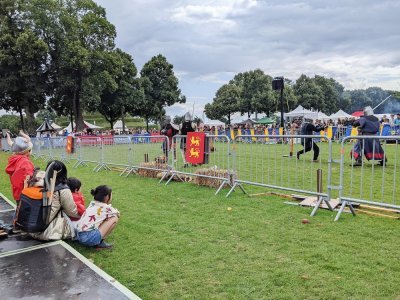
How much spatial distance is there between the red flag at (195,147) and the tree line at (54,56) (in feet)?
92.8

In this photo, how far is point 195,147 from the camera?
891 cm

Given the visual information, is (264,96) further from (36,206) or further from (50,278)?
(50,278)

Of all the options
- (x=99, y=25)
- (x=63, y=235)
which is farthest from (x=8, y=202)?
(x=99, y=25)

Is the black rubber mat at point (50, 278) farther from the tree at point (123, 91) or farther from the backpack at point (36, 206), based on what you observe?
the tree at point (123, 91)

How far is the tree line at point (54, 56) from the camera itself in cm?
3281

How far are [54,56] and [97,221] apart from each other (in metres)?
34.9

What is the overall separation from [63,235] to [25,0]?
3608cm

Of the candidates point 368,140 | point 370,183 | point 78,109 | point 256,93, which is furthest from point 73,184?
point 256,93

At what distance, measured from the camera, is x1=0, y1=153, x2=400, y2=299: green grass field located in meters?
3.50

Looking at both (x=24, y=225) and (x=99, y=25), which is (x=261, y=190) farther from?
(x=99, y=25)

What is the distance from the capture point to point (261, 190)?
8.38 meters

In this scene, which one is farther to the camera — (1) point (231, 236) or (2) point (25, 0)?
(2) point (25, 0)

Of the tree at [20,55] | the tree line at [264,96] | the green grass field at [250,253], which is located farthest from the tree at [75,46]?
the green grass field at [250,253]

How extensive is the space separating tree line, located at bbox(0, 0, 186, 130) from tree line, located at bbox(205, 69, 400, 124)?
24.2 meters
